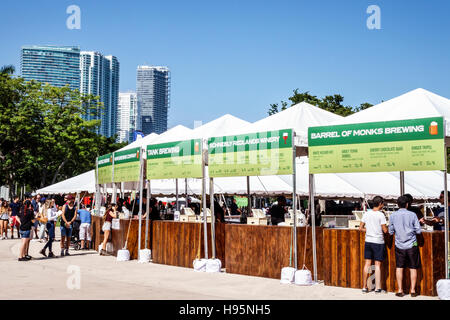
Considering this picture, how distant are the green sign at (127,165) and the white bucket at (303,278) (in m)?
6.47

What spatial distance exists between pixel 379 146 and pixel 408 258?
6.72ft

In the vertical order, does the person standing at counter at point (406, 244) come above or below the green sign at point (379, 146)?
below

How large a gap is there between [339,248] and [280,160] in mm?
2183

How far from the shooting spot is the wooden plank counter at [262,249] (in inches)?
472

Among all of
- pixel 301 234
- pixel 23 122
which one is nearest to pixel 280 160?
pixel 301 234

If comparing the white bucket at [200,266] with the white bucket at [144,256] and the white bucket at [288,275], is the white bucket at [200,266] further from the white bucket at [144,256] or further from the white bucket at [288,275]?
the white bucket at [288,275]

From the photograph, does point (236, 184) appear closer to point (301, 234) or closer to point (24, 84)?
point (301, 234)

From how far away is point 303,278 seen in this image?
11.4m

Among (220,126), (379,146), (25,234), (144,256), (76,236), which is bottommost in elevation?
(144,256)

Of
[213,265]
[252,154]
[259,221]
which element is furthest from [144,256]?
[252,154]

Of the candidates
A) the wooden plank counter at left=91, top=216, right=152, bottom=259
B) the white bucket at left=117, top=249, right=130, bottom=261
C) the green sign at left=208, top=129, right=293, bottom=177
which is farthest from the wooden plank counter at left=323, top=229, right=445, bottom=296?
the white bucket at left=117, top=249, right=130, bottom=261

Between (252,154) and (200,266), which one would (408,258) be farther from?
(200,266)

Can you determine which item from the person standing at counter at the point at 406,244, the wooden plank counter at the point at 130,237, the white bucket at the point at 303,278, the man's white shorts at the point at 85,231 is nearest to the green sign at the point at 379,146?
the person standing at counter at the point at 406,244

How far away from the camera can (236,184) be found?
22.8 metres
